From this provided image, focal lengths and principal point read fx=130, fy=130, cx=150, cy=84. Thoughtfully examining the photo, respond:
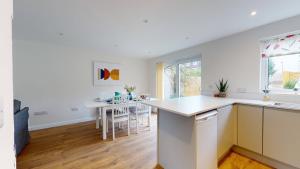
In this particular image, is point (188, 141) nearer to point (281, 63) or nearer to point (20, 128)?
point (281, 63)

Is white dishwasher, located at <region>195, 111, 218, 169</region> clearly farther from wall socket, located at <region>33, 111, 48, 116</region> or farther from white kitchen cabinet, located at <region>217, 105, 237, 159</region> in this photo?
wall socket, located at <region>33, 111, 48, 116</region>

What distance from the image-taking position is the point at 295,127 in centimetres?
162

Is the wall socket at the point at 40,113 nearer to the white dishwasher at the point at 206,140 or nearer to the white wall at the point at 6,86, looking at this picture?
the white wall at the point at 6,86

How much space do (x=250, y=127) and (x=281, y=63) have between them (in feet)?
4.34

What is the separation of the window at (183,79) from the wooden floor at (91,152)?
176cm

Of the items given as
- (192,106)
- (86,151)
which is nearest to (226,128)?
(192,106)

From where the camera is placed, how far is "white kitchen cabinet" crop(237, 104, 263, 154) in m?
1.92

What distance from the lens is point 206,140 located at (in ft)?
4.93

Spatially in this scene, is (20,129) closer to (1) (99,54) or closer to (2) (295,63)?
(1) (99,54)

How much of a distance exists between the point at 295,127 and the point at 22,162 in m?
3.84

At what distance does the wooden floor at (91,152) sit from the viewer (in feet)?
6.27

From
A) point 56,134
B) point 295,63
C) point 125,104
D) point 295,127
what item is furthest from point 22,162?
point 295,63

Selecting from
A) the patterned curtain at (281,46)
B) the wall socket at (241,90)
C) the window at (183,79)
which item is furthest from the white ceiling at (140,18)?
the wall socket at (241,90)

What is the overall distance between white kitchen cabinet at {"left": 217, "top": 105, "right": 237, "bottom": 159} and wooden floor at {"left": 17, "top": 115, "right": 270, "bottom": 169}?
0.69 feet
